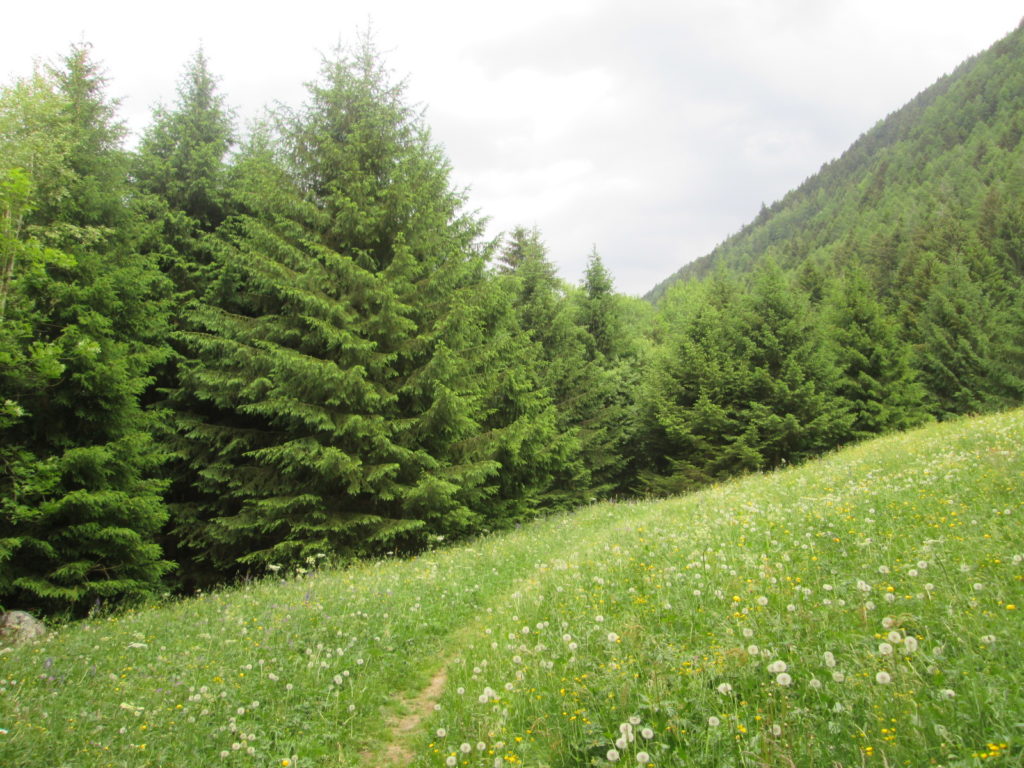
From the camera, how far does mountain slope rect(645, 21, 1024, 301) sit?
54312 millimetres

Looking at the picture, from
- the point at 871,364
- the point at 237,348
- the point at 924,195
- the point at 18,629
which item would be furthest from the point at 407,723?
the point at 924,195

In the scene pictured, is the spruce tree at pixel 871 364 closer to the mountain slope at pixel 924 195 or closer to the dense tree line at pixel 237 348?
the mountain slope at pixel 924 195

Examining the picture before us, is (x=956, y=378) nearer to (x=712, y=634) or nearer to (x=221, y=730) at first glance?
(x=712, y=634)

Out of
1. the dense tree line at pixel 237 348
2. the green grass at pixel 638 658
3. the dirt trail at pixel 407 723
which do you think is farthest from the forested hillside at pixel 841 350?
the dirt trail at pixel 407 723

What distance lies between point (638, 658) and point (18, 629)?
928cm

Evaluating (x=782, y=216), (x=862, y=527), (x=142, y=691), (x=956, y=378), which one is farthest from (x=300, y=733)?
(x=782, y=216)

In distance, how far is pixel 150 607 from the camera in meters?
9.54

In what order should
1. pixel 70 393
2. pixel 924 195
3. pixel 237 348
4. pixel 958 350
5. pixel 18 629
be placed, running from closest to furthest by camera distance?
pixel 18 629 < pixel 70 393 < pixel 237 348 < pixel 958 350 < pixel 924 195

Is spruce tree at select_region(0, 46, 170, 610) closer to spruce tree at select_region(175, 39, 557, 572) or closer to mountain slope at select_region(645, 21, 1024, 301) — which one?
spruce tree at select_region(175, 39, 557, 572)

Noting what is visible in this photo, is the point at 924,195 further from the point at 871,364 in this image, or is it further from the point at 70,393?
the point at 70,393

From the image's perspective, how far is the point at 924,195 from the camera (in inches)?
3492

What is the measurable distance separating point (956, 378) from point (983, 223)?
33401mm

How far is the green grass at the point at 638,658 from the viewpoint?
9.55 feet

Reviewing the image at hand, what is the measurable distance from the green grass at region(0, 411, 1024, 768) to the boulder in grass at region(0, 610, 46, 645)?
74cm
